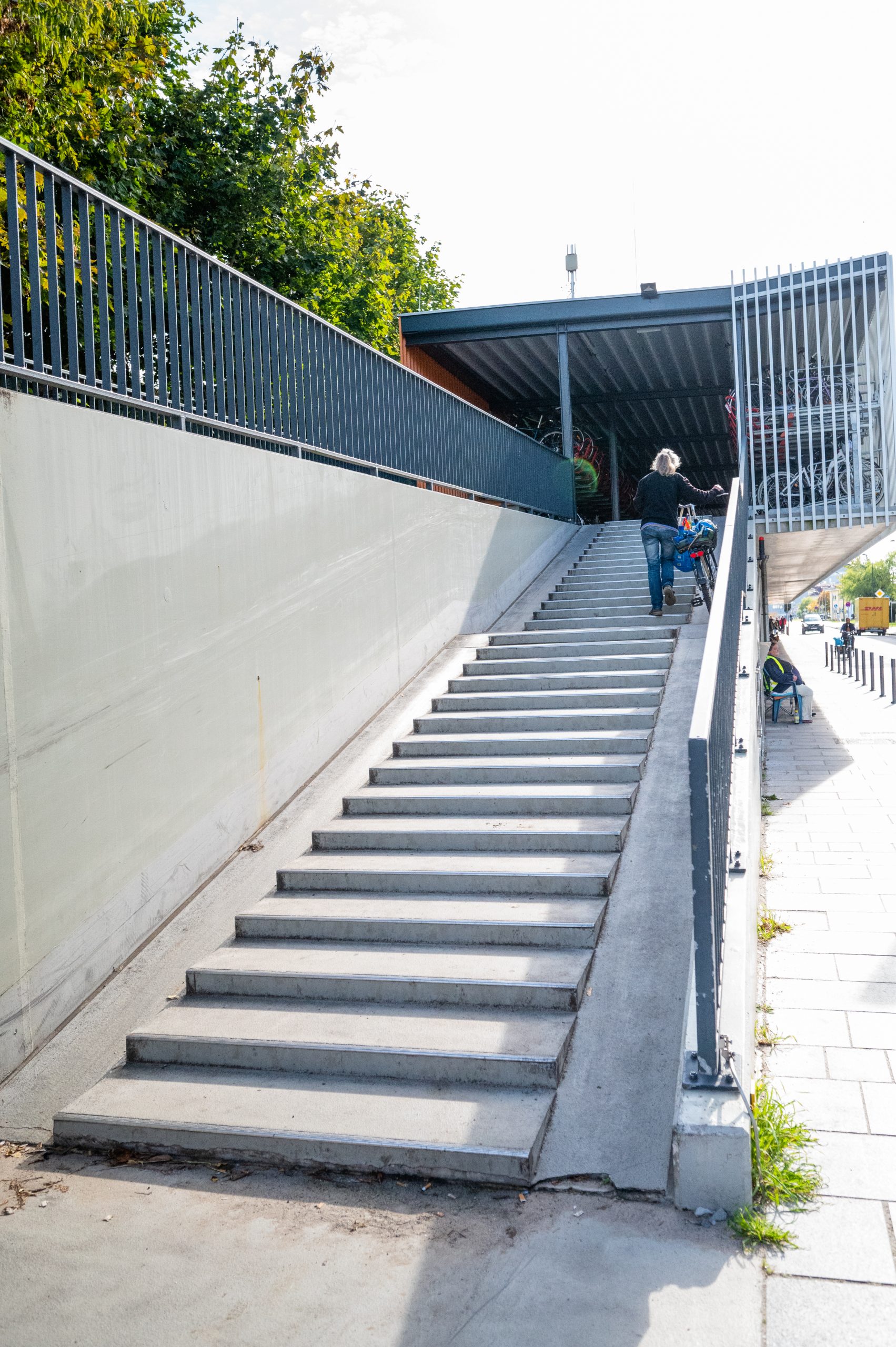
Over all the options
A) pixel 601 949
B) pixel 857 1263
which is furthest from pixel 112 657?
pixel 857 1263

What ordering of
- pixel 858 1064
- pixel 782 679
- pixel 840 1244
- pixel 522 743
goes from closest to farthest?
pixel 840 1244 < pixel 858 1064 < pixel 522 743 < pixel 782 679

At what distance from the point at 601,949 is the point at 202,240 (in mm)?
11005

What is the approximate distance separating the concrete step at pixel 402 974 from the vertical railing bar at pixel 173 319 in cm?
297

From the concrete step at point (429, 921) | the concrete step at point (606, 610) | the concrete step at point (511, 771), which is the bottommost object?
the concrete step at point (429, 921)

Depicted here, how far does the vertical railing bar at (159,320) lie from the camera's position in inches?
213

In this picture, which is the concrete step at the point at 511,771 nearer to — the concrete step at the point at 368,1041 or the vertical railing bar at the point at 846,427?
the concrete step at the point at 368,1041

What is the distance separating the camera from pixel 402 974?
4340 millimetres

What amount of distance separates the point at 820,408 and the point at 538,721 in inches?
312

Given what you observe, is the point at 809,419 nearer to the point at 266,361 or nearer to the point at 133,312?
the point at 266,361

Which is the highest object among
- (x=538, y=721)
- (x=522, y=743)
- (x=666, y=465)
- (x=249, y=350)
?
(x=249, y=350)

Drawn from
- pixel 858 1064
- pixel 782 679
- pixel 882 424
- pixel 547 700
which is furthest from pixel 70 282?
pixel 782 679

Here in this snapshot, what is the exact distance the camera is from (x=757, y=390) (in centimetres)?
1353

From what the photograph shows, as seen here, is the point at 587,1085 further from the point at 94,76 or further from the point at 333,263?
the point at 333,263

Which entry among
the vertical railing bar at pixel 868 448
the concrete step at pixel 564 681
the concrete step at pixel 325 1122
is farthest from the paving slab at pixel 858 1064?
the vertical railing bar at pixel 868 448
